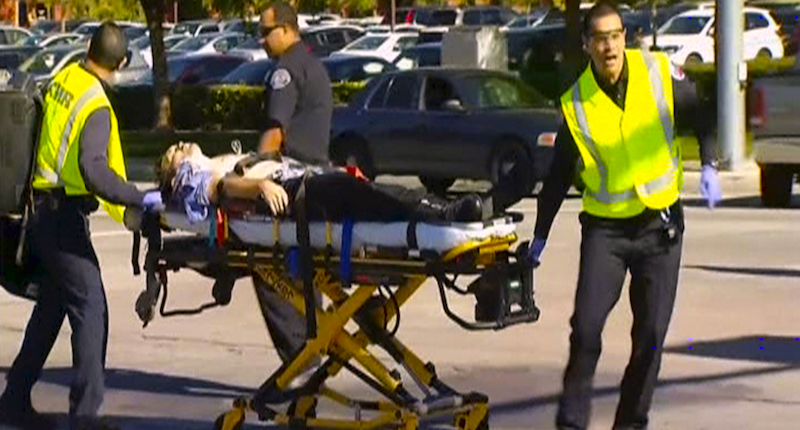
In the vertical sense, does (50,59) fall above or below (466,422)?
below

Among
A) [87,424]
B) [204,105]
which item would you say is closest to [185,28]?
[204,105]

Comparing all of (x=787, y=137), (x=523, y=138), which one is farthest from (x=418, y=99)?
(x=787, y=137)

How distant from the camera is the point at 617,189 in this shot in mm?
8680

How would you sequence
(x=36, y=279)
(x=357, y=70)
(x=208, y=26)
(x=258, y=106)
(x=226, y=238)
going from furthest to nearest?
1. (x=208, y=26)
2. (x=357, y=70)
3. (x=258, y=106)
4. (x=36, y=279)
5. (x=226, y=238)

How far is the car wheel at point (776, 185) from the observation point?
21234mm

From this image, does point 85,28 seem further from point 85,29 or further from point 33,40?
point 33,40

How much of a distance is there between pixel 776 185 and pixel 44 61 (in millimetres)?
25463

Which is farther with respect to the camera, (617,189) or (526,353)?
(526,353)

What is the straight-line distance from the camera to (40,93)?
31.8 ft

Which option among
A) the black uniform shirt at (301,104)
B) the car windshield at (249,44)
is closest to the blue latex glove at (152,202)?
the black uniform shirt at (301,104)

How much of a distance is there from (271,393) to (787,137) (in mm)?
12722

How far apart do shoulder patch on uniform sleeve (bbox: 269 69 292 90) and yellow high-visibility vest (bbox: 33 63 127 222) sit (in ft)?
3.26

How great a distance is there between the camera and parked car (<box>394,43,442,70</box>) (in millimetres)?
39750

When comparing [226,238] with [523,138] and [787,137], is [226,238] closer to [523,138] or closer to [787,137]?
[787,137]
